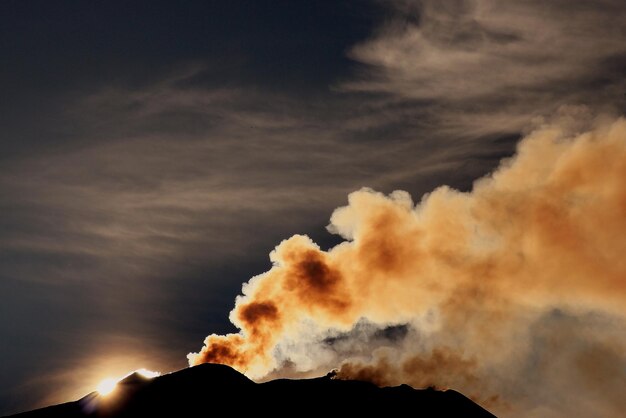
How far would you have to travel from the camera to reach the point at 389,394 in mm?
156625

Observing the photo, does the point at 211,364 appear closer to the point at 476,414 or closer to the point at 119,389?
the point at 119,389

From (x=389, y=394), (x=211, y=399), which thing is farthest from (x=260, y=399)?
(x=389, y=394)

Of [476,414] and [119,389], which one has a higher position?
[119,389]

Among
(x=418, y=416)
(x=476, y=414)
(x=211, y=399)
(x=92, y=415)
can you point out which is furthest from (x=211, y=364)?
(x=476, y=414)

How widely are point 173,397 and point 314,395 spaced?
1122 inches

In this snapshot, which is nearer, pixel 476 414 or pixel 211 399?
pixel 211 399

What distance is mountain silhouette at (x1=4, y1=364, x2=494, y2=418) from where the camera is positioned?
142 m

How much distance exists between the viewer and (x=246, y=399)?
148125 mm

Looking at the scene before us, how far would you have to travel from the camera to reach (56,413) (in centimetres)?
14450

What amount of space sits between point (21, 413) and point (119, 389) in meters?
18.5

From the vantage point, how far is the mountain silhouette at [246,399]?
141500 mm

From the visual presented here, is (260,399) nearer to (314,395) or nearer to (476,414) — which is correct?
(314,395)

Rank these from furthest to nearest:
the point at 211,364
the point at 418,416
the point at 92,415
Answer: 1. the point at 211,364
2. the point at 418,416
3. the point at 92,415

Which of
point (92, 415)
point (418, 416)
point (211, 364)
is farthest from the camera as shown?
point (211, 364)
